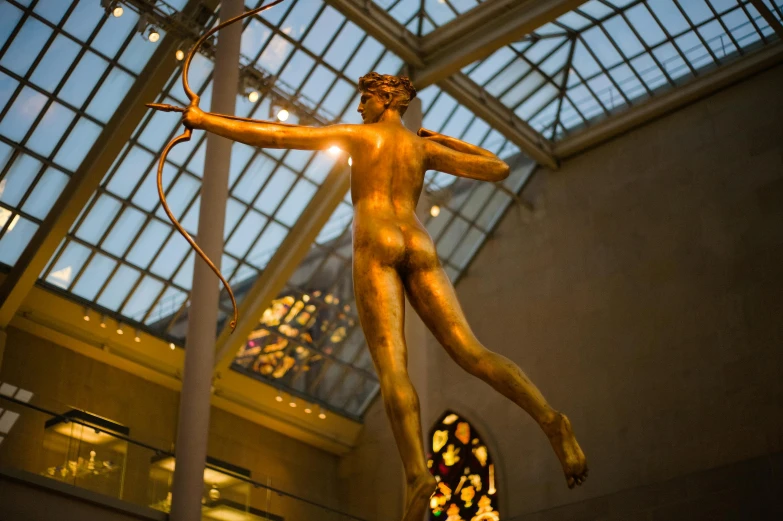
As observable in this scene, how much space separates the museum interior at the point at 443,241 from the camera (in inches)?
917

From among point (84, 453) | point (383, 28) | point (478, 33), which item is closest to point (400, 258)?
point (84, 453)

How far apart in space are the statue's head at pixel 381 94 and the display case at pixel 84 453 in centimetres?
1178

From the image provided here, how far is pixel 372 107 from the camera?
614 centimetres

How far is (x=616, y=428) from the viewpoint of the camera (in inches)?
983

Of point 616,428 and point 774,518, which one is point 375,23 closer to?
point 616,428

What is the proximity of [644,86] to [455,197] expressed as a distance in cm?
642

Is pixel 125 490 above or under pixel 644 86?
under

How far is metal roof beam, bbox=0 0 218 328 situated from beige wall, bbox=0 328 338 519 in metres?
1.33

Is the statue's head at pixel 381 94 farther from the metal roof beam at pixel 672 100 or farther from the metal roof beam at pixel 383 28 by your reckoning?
the metal roof beam at pixel 672 100

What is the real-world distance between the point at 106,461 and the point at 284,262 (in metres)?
11.9

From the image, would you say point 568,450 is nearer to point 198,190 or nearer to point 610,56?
point 198,190

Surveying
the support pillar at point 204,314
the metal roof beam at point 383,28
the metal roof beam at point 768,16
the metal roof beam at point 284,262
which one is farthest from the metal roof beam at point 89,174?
the metal roof beam at point 768,16

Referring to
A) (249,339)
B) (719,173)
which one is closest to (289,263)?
(249,339)

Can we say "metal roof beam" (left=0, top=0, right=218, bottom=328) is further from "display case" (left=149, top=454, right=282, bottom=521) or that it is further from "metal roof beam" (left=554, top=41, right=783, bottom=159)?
"metal roof beam" (left=554, top=41, right=783, bottom=159)
